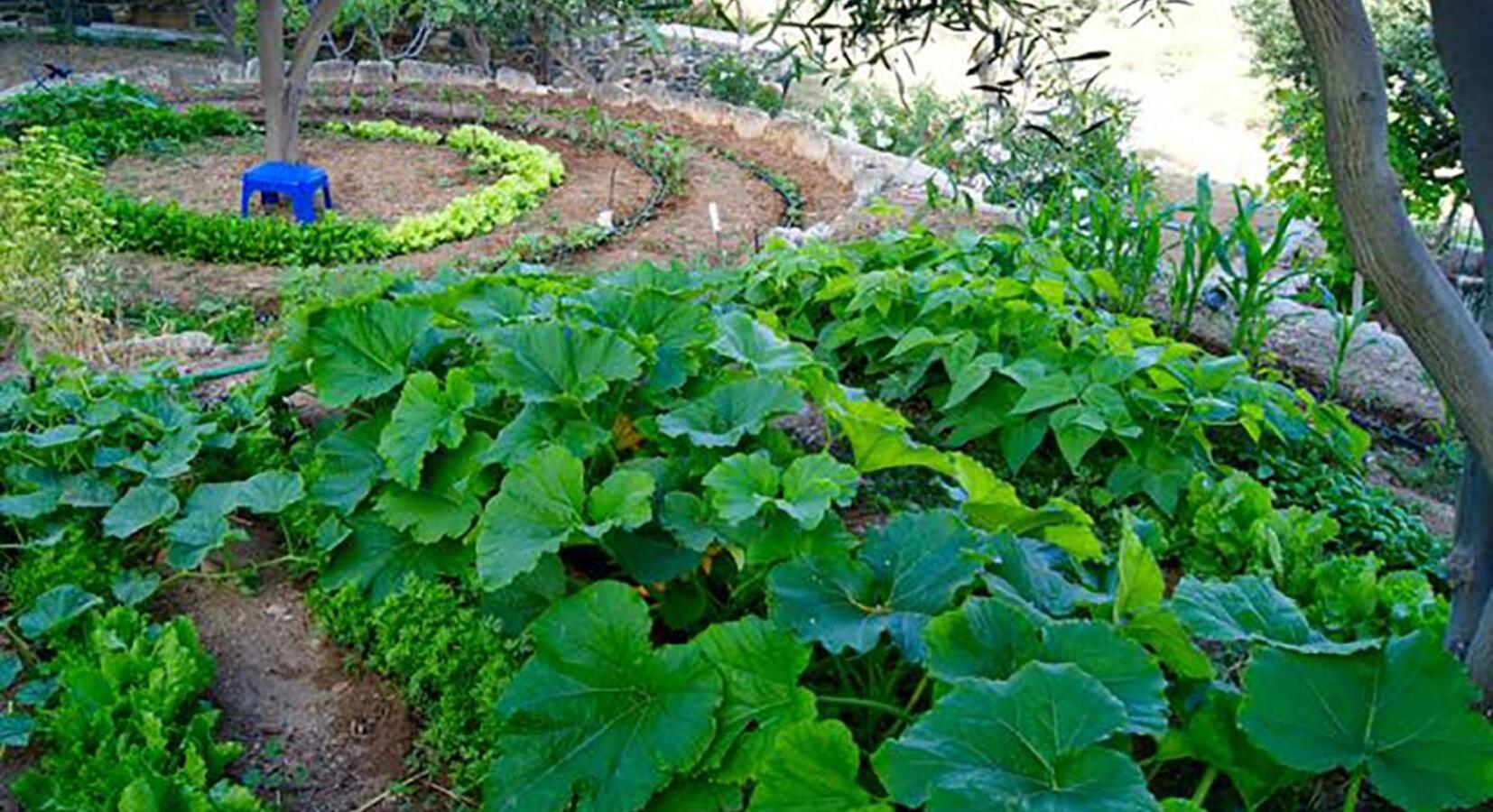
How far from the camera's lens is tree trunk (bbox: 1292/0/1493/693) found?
63.7 inches

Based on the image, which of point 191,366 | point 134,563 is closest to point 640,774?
point 134,563

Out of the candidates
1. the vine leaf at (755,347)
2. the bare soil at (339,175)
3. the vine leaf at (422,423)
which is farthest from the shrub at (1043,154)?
the bare soil at (339,175)

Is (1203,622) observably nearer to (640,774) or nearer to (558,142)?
(640,774)

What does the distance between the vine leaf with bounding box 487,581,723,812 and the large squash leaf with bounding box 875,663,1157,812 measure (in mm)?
381

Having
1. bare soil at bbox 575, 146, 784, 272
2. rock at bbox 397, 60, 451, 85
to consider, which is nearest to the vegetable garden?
bare soil at bbox 575, 146, 784, 272

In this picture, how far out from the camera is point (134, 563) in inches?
114

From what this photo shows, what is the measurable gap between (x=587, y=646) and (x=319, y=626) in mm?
1066

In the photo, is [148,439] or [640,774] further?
[148,439]

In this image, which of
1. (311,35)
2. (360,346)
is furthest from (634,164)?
(360,346)

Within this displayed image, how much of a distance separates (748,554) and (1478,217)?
1212 mm

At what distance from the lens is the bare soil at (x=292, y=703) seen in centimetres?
235

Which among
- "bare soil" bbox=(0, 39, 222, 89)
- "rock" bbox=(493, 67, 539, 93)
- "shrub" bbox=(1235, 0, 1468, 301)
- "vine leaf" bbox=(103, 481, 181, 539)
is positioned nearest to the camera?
"vine leaf" bbox=(103, 481, 181, 539)

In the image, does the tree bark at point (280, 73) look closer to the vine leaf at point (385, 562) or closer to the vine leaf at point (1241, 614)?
the vine leaf at point (385, 562)

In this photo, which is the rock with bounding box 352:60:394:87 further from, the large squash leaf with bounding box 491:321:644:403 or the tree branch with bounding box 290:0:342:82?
the large squash leaf with bounding box 491:321:644:403
